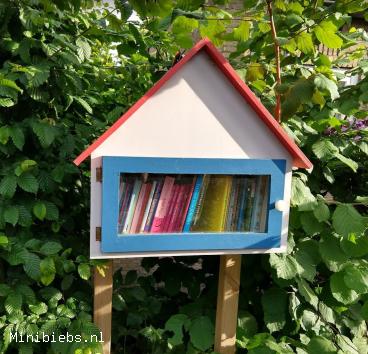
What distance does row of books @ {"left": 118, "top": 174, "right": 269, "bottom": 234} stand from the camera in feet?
4.60

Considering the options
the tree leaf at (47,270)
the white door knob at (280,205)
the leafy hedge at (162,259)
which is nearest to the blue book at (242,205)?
the white door knob at (280,205)

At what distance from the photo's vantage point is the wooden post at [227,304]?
168 centimetres

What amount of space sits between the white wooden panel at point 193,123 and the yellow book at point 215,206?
13 cm

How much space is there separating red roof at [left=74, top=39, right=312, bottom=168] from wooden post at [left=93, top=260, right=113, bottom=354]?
1.66ft

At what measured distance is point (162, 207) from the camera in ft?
4.73

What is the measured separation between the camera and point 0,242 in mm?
1408

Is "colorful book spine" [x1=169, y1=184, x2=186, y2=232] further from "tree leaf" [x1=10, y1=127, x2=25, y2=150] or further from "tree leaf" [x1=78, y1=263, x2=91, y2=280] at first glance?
"tree leaf" [x1=10, y1=127, x2=25, y2=150]

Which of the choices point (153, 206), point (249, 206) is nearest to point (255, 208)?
point (249, 206)

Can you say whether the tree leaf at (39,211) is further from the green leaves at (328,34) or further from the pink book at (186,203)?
the green leaves at (328,34)

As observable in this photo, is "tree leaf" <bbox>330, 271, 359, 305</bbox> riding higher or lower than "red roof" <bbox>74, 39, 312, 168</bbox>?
lower

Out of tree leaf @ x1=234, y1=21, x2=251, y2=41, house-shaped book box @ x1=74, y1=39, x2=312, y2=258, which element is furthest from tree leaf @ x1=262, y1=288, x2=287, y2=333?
tree leaf @ x1=234, y1=21, x2=251, y2=41

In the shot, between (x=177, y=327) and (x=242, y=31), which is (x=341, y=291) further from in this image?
(x=242, y=31)

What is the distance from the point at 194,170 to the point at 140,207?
0.23m

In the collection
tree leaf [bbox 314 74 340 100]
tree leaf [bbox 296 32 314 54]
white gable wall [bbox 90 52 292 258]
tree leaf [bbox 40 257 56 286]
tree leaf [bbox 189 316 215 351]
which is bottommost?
tree leaf [bbox 189 316 215 351]
